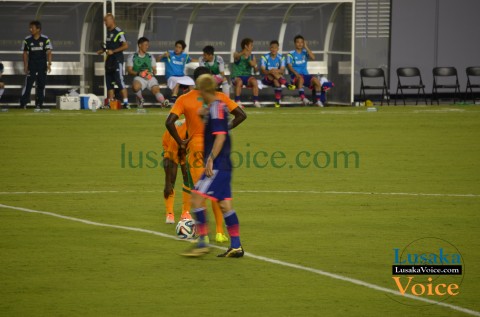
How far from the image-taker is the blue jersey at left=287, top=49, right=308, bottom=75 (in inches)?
1200

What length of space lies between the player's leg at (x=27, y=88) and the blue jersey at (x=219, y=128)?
19049 mm

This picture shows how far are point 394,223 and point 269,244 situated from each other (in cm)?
204

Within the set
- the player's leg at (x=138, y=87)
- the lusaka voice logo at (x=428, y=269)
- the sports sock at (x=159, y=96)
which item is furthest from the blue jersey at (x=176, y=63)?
the lusaka voice logo at (x=428, y=269)

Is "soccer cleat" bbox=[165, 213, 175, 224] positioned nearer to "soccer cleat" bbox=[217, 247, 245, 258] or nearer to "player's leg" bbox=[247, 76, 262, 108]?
"soccer cleat" bbox=[217, 247, 245, 258]

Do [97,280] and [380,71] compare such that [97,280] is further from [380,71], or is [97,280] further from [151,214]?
[380,71]

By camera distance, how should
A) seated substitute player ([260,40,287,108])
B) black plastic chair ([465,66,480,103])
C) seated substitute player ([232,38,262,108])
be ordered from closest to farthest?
seated substitute player ([232,38,262,108]), seated substitute player ([260,40,287,108]), black plastic chair ([465,66,480,103])

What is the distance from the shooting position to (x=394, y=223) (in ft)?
40.3

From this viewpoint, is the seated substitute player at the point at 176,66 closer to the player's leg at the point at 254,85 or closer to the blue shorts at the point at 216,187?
the player's leg at the point at 254,85

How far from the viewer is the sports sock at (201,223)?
10164 millimetres

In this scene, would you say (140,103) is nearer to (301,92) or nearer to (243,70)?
(243,70)

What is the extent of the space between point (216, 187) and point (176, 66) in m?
19.8

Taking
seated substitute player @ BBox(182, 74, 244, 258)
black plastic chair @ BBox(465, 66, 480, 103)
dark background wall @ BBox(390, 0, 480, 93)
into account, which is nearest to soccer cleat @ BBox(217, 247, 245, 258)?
seated substitute player @ BBox(182, 74, 244, 258)

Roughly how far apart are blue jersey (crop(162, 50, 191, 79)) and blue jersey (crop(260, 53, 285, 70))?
2.27m

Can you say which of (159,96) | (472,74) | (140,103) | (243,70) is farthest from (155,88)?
(472,74)
